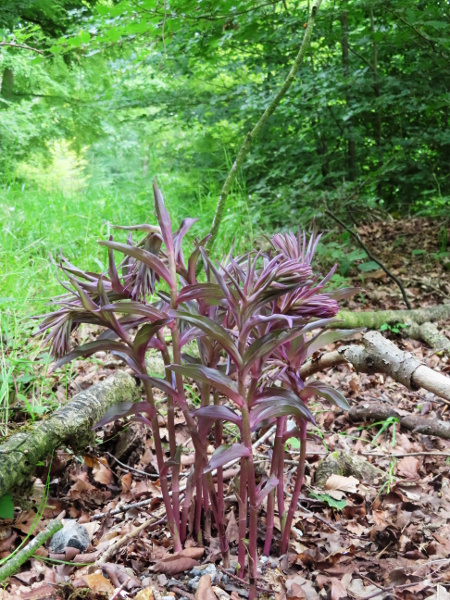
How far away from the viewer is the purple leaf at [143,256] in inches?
37.7

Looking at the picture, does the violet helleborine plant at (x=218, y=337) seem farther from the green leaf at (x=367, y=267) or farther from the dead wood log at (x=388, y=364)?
the green leaf at (x=367, y=267)

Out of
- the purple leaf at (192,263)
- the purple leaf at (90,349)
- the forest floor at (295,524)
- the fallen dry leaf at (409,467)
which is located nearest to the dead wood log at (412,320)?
the forest floor at (295,524)

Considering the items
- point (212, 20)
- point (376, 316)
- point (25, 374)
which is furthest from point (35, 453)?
point (212, 20)

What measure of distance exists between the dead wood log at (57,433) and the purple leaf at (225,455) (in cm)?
80

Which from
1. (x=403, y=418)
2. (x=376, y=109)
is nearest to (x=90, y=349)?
(x=403, y=418)

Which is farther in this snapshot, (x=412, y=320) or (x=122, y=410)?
(x=412, y=320)

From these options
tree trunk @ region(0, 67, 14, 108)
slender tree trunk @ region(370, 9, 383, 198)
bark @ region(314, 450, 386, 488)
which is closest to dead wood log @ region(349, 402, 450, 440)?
bark @ region(314, 450, 386, 488)

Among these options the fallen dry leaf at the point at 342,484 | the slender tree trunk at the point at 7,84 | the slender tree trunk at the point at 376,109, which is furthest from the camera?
the slender tree trunk at the point at 7,84

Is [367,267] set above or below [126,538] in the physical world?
below

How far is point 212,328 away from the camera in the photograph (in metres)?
0.92

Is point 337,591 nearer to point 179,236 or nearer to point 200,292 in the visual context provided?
point 200,292

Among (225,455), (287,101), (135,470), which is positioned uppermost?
(287,101)

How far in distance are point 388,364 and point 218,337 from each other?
84cm

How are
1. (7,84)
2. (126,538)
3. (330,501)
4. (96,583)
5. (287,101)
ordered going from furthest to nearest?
(7,84) < (287,101) < (330,501) < (126,538) < (96,583)
